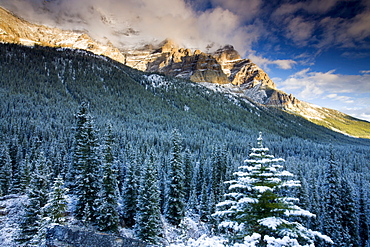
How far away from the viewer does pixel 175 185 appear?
101 ft

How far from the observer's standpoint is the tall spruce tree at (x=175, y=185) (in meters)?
30.8

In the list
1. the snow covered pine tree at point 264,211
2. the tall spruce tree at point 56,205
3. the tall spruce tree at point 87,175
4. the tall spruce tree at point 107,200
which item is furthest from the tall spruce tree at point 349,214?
the tall spruce tree at point 56,205

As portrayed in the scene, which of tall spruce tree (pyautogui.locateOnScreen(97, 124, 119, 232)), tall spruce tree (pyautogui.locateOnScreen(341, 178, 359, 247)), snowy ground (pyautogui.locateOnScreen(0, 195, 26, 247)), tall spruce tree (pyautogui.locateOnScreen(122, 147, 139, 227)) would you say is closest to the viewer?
tall spruce tree (pyautogui.locateOnScreen(97, 124, 119, 232))

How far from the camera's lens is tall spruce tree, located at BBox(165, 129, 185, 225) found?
101ft

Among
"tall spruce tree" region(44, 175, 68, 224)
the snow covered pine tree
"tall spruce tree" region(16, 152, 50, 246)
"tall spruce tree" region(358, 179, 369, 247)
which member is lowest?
"tall spruce tree" region(358, 179, 369, 247)

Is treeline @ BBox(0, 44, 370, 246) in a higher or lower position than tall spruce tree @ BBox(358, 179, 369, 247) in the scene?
higher

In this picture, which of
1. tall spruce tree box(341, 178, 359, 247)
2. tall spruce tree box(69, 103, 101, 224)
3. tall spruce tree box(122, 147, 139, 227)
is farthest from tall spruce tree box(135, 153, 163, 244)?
tall spruce tree box(341, 178, 359, 247)

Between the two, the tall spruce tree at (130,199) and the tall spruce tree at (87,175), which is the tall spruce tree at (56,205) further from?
the tall spruce tree at (130,199)

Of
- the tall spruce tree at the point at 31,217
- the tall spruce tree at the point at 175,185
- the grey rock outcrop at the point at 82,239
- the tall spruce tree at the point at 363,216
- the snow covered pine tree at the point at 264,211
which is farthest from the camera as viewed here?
the tall spruce tree at the point at 363,216

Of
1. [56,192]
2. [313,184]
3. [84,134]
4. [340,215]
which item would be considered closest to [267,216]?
[56,192]

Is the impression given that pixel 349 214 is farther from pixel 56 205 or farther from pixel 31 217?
pixel 31 217

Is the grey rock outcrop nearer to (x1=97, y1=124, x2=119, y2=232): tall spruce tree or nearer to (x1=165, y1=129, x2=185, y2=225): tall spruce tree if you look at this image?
(x1=97, y1=124, x2=119, y2=232): tall spruce tree

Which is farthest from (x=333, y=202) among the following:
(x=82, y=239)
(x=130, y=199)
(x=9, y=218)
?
(x=9, y=218)

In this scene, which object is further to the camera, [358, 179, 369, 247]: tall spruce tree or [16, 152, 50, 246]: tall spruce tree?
[358, 179, 369, 247]: tall spruce tree
